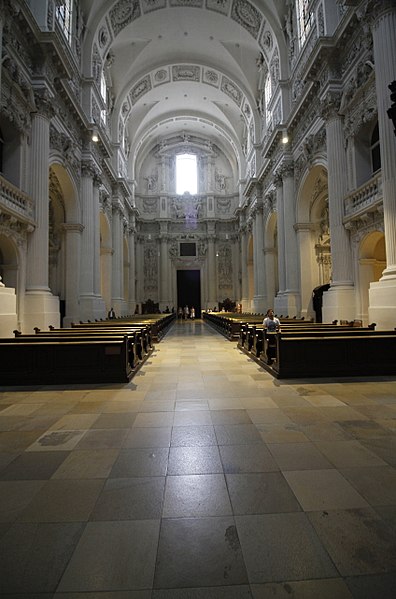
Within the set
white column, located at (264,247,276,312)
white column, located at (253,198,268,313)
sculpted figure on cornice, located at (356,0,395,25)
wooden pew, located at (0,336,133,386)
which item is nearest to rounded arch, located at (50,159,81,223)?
wooden pew, located at (0,336,133,386)

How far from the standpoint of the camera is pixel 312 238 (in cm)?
1675

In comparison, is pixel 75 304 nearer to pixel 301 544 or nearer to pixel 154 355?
pixel 154 355

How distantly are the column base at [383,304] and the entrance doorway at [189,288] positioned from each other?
26830 millimetres

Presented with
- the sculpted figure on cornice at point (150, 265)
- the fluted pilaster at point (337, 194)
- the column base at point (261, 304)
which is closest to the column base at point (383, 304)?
the fluted pilaster at point (337, 194)

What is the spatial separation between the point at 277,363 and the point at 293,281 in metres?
11.0

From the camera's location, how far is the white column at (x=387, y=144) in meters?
8.59

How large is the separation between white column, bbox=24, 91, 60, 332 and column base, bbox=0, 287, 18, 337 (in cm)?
205

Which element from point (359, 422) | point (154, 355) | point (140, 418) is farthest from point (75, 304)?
point (359, 422)

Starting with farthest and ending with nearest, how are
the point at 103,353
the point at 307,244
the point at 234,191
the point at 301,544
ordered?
the point at 234,191, the point at 307,244, the point at 103,353, the point at 301,544

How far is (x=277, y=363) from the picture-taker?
6.41 metres

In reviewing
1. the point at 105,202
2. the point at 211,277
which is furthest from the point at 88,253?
the point at 211,277

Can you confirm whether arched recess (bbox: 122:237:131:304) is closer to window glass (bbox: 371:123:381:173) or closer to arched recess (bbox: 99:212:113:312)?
arched recess (bbox: 99:212:113:312)

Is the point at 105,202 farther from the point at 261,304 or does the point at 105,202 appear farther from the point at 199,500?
the point at 199,500

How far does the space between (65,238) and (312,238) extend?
11251 mm
